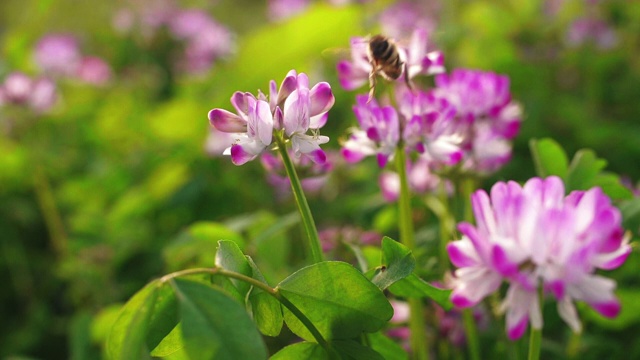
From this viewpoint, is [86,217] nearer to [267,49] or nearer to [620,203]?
[267,49]

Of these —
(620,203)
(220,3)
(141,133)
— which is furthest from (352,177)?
(220,3)

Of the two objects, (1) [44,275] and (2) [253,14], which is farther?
(2) [253,14]

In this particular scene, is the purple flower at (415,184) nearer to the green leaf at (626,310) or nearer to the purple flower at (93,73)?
the green leaf at (626,310)

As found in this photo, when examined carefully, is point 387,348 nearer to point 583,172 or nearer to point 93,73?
point 583,172

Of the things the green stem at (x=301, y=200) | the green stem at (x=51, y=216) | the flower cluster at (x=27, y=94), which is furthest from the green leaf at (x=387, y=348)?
the flower cluster at (x=27, y=94)

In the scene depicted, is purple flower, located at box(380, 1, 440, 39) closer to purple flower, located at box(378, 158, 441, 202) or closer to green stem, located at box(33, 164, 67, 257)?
green stem, located at box(33, 164, 67, 257)

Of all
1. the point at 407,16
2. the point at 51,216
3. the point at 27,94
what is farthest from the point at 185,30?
the point at 51,216

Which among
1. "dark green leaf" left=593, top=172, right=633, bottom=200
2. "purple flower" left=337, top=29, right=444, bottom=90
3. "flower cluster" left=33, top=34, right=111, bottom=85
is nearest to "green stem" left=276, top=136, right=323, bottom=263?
"purple flower" left=337, top=29, right=444, bottom=90
